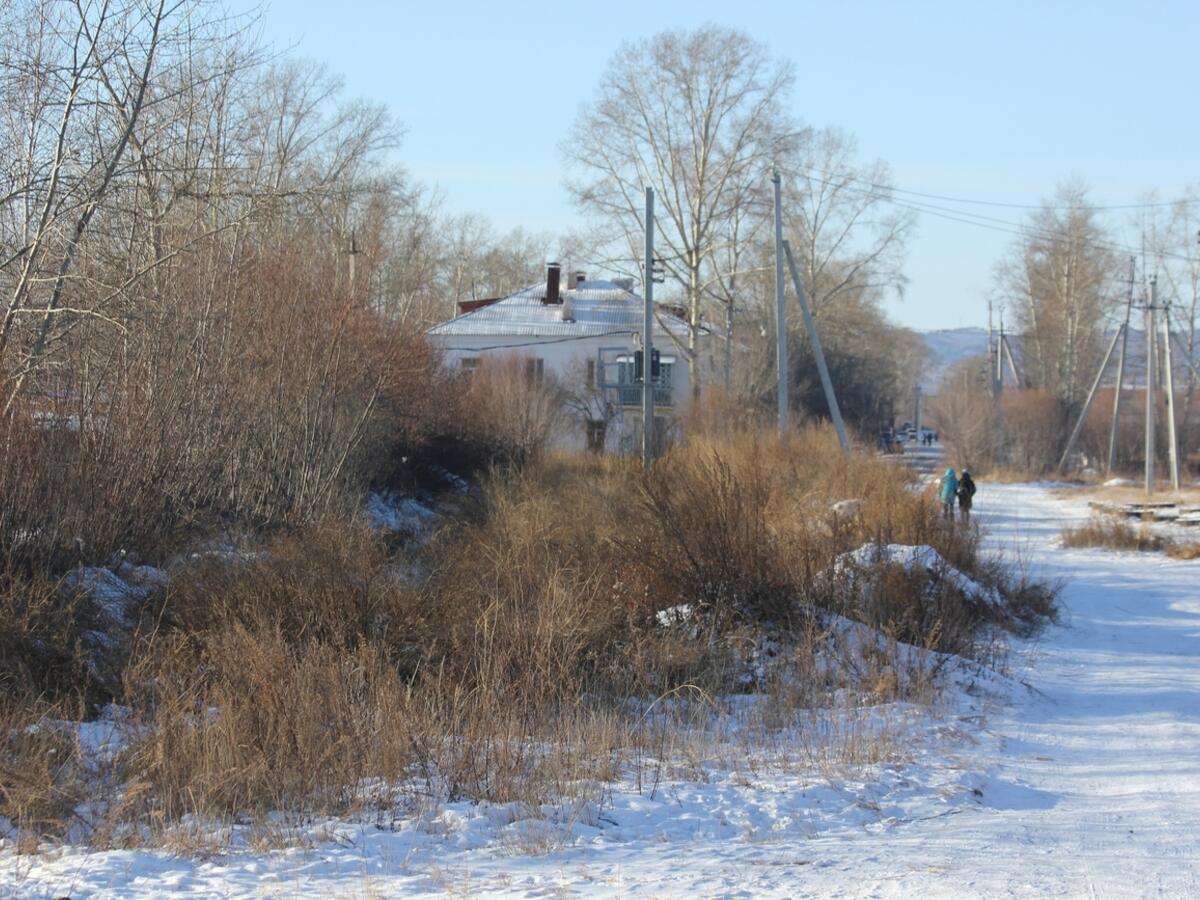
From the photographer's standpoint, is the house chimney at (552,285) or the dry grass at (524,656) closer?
the dry grass at (524,656)

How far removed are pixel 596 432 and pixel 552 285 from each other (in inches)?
456

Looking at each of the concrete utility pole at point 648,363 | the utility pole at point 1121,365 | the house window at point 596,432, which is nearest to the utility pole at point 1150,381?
the utility pole at point 1121,365

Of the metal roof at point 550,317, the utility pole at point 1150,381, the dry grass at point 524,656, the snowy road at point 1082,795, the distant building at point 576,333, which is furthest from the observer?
the metal roof at point 550,317

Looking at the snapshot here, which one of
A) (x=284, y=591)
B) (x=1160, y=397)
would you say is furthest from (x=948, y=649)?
(x=1160, y=397)

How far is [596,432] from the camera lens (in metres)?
40.2

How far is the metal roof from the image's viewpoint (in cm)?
4850

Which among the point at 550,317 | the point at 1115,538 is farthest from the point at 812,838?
the point at 550,317

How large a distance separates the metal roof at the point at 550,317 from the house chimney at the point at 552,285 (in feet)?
0.58

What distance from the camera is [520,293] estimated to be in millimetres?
52250

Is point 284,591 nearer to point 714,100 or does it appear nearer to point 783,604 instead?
point 783,604

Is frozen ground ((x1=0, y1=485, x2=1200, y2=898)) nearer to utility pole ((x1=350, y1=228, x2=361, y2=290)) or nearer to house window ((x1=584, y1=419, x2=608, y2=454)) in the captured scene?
utility pole ((x1=350, y1=228, x2=361, y2=290))

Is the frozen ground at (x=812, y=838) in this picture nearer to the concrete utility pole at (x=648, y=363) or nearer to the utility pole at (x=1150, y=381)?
the concrete utility pole at (x=648, y=363)

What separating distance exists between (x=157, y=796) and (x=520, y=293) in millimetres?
46972

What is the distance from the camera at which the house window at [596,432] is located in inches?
1508
